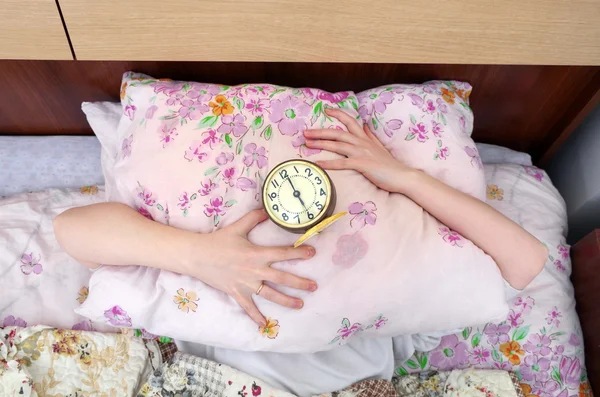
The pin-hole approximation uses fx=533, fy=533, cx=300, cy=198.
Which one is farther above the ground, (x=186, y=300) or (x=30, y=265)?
(x=186, y=300)

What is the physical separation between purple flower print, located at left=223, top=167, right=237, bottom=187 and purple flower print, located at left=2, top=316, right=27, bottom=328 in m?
0.57

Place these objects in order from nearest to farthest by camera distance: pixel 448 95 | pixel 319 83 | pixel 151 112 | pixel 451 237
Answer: pixel 451 237 → pixel 151 112 → pixel 448 95 → pixel 319 83

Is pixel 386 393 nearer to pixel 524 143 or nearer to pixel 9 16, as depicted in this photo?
pixel 524 143

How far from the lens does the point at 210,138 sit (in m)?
1.01

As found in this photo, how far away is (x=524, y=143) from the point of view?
151 cm

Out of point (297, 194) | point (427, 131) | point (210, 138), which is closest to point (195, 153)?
point (210, 138)

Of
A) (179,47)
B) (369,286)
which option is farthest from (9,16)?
(369,286)

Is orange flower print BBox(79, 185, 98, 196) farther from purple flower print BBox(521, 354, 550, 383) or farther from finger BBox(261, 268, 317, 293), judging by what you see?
purple flower print BBox(521, 354, 550, 383)

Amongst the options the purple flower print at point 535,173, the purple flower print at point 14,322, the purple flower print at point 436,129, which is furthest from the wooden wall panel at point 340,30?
the purple flower print at point 14,322

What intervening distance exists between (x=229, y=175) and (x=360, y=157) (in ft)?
0.80

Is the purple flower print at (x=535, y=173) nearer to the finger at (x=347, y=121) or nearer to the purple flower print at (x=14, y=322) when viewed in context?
the finger at (x=347, y=121)

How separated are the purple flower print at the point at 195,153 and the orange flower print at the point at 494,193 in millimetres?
723

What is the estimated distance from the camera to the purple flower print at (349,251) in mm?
923

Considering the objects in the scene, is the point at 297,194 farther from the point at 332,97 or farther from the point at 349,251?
the point at 332,97
